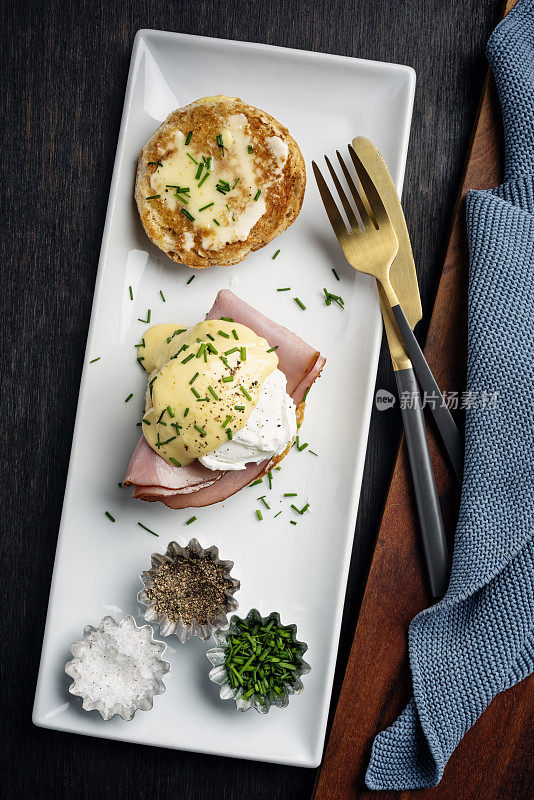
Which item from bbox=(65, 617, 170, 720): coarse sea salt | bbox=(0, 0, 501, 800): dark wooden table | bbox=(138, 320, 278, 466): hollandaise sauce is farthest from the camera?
bbox=(0, 0, 501, 800): dark wooden table

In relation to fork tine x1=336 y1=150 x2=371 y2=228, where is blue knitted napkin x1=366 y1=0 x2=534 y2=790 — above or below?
below

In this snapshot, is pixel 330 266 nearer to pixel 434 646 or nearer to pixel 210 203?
pixel 210 203

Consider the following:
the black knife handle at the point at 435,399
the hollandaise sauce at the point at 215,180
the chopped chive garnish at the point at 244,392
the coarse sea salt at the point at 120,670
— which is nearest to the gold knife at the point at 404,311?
the black knife handle at the point at 435,399

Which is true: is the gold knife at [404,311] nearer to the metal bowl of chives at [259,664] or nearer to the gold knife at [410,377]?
the gold knife at [410,377]

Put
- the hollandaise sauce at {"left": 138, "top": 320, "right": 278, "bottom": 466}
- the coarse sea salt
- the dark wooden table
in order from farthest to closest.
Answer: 1. the dark wooden table
2. the coarse sea salt
3. the hollandaise sauce at {"left": 138, "top": 320, "right": 278, "bottom": 466}

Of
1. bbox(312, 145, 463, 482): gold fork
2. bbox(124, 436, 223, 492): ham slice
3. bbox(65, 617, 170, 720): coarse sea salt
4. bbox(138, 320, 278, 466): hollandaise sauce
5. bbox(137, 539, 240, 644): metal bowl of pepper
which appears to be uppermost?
bbox(312, 145, 463, 482): gold fork

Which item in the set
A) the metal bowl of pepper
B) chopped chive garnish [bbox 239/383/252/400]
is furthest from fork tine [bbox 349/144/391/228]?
the metal bowl of pepper

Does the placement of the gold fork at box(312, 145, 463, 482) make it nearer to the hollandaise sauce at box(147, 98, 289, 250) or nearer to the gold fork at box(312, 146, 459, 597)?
the gold fork at box(312, 146, 459, 597)

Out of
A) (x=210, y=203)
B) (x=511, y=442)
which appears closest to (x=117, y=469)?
(x=210, y=203)

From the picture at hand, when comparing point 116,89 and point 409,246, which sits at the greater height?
point 116,89
